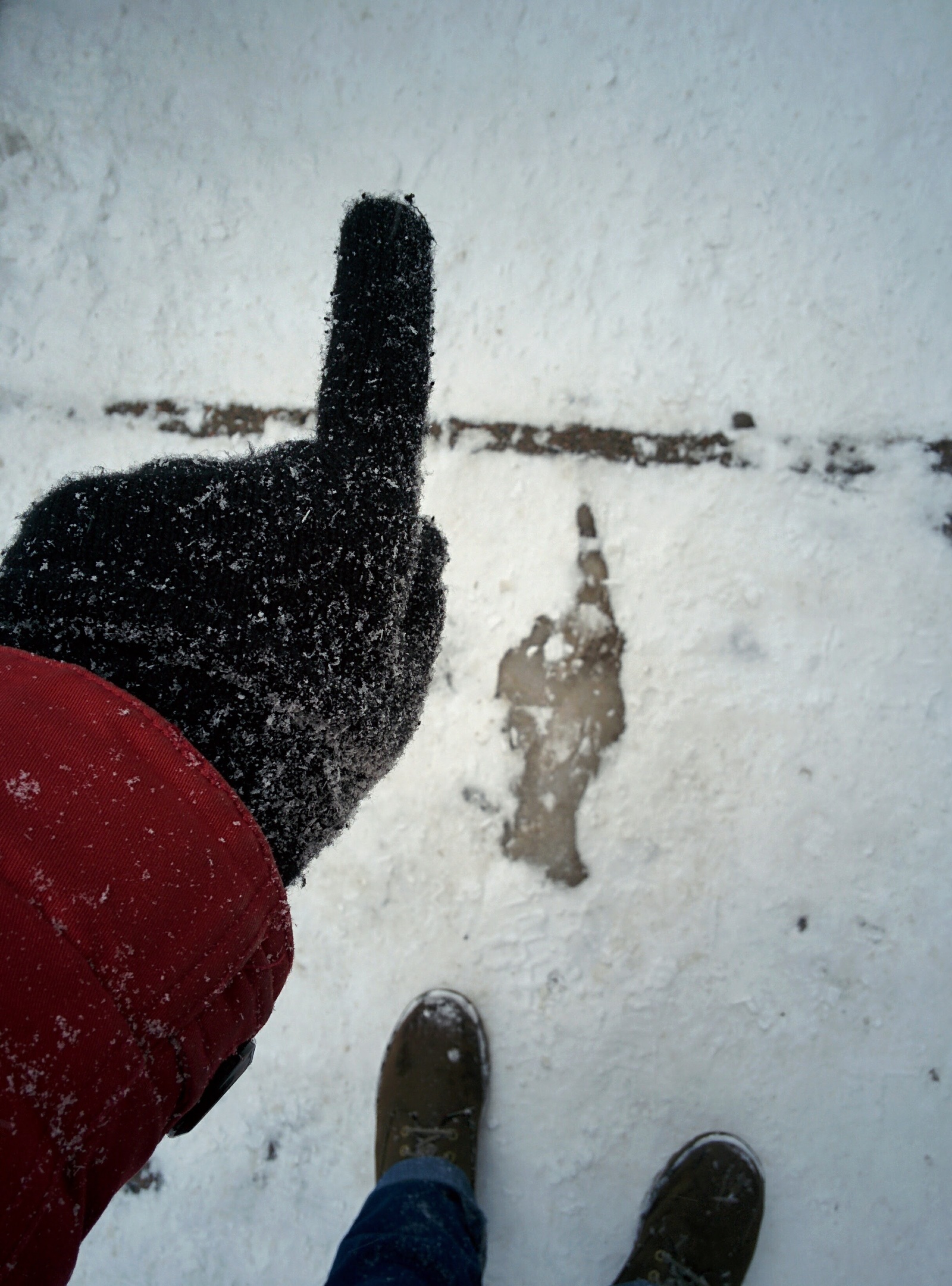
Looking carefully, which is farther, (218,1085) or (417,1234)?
(417,1234)

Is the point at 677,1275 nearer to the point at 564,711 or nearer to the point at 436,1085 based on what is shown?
the point at 436,1085

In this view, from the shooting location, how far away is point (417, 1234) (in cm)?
97

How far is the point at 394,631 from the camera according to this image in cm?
69

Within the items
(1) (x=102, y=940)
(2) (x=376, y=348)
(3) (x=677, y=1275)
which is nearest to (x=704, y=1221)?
(3) (x=677, y=1275)

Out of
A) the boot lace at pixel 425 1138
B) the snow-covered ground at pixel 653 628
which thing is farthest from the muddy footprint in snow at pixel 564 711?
the boot lace at pixel 425 1138

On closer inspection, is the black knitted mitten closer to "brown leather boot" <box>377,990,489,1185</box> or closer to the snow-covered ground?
the snow-covered ground

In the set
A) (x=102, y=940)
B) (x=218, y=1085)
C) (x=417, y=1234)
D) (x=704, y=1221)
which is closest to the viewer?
(x=102, y=940)

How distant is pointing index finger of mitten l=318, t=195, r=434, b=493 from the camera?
676 millimetres

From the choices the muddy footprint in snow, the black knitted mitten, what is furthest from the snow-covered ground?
the black knitted mitten

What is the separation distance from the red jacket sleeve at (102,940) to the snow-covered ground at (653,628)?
64cm

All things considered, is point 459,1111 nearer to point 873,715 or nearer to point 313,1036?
point 313,1036

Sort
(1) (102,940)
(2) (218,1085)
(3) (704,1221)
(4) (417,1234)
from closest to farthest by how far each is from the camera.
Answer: (1) (102,940) < (2) (218,1085) < (4) (417,1234) < (3) (704,1221)

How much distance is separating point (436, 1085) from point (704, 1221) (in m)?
0.47

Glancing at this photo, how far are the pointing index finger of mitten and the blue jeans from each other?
1041 mm
